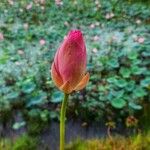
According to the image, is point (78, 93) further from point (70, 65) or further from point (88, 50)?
point (70, 65)

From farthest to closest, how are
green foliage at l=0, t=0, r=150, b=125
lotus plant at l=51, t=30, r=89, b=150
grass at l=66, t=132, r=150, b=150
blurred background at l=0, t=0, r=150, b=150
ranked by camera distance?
green foliage at l=0, t=0, r=150, b=125 < blurred background at l=0, t=0, r=150, b=150 < grass at l=66, t=132, r=150, b=150 < lotus plant at l=51, t=30, r=89, b=150

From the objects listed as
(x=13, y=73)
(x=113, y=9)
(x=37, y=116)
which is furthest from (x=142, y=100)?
(x=113, y=9)

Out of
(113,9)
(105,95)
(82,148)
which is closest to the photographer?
(82,148)

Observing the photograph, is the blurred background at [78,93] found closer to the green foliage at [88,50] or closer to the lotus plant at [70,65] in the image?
the green foliage at [88,50]

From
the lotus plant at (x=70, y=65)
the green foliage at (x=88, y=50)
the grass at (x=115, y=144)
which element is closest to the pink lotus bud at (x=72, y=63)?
the lotus plant at (x=70, y=65)

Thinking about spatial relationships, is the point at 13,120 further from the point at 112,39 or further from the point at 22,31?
the point at 22,31

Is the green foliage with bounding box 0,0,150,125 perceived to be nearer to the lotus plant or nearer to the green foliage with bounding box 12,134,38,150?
the green foliage with bounding box 12,134,38,150

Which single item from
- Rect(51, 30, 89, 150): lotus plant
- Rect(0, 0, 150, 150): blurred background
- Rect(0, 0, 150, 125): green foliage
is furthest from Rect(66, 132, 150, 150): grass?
Rect(51, 30, 89, 150): lotus plant

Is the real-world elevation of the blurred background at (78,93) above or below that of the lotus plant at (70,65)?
below
